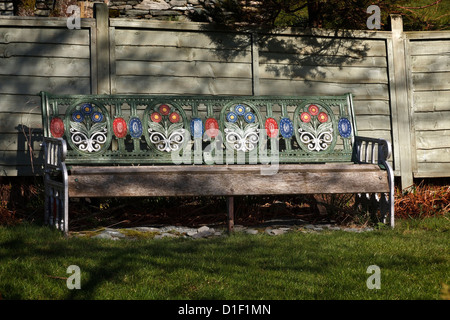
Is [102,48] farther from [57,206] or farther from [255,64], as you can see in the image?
[57,206]

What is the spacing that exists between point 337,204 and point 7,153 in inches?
139

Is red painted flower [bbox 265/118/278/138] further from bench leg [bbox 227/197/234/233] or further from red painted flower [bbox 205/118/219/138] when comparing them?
bench leg [bbox 227/197/234/233]

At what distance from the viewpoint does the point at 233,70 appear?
257 inches

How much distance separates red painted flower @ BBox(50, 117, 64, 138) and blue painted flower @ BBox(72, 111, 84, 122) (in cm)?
14

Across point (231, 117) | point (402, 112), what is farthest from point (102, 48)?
point (402, 112)

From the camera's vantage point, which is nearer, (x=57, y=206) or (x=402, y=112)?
(x=57, y=206)

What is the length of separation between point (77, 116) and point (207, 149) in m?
1.35

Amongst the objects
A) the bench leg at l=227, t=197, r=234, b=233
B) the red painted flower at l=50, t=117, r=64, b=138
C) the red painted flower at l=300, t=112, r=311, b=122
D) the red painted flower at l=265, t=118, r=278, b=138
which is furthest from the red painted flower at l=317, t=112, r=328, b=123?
the red painted flower at l=50, t=117, r=64, b=138

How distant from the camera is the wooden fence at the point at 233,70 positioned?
235 inches

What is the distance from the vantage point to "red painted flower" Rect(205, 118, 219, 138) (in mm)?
6035

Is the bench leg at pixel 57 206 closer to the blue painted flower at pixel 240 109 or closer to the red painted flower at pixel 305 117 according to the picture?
the blue painted flower at pixel 240 109

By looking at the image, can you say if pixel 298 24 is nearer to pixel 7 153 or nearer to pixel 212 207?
pixel 212 207

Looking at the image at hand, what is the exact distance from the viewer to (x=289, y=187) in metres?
5.31
